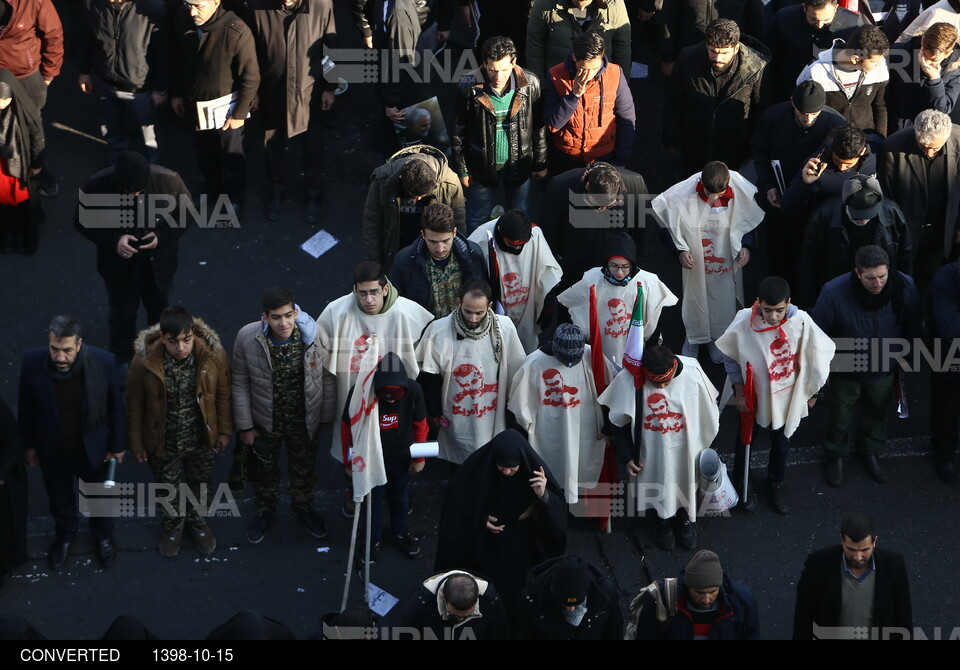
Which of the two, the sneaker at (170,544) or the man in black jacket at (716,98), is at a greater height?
the man in black jacket at (716,98)

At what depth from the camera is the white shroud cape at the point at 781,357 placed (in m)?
9.74

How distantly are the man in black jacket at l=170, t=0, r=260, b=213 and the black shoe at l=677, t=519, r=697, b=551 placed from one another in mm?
4585

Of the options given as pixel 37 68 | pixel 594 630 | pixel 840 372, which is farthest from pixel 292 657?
pixel 37 68

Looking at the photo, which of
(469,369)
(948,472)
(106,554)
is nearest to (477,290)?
(469,369)

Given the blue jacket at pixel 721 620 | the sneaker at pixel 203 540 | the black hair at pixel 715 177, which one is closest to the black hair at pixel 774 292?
the black hair at pixel 715 177

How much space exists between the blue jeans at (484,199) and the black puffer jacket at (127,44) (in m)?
2.59

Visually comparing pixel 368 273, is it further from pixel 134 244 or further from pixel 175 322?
pixel 134 244

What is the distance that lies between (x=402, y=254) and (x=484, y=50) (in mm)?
1743

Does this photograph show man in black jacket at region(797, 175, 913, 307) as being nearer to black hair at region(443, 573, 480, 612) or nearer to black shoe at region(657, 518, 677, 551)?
black shoe at region(657, 518, 677, 551)

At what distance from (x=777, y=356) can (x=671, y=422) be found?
85 centimetres

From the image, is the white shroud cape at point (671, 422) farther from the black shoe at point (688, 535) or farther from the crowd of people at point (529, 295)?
the black shoe at point (688, 535)

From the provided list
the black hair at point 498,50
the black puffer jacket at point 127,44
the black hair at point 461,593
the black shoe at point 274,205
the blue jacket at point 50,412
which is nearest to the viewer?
the black hair at point 461,593

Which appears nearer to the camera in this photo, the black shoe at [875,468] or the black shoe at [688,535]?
the black shoe at [688,535]

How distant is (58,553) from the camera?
979 cm
